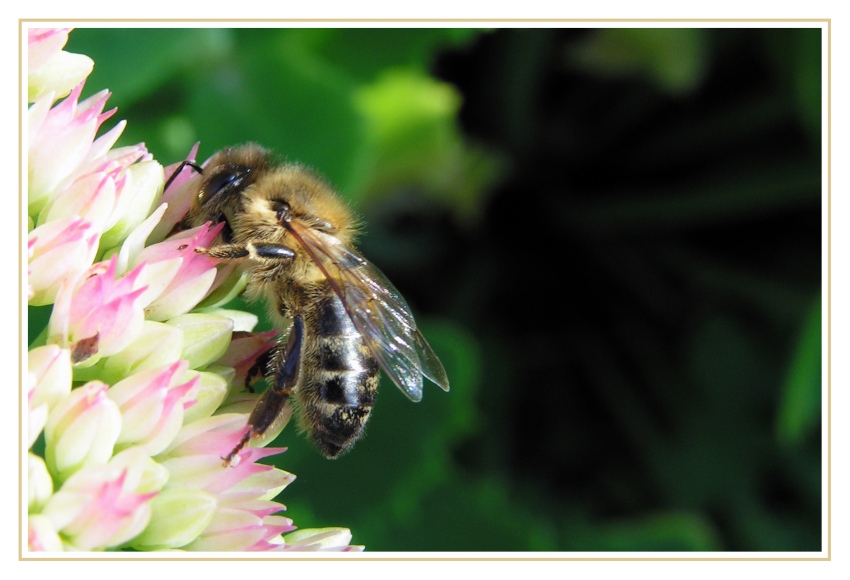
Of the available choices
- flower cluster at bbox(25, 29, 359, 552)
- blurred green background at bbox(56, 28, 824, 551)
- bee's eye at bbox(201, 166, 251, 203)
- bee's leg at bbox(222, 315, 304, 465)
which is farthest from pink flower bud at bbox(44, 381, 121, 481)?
blurred green background at bbox(56, 28, 824, 551)

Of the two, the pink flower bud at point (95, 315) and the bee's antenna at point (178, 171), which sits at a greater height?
the bee's antenna at point (178, 171)

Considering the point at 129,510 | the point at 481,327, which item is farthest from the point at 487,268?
the point at 129,510

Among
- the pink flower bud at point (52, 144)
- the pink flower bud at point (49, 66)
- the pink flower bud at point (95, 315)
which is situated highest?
the pink flower bud at point (49, 66)

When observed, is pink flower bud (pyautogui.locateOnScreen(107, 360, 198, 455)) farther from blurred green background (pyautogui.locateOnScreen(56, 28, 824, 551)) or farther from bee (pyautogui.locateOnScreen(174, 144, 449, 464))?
blurred green background (pyautogui.locateOnScreen(56, 28, 824, 551))

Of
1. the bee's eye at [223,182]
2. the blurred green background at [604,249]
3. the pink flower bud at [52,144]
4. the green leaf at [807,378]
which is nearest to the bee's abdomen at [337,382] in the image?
the bee's eye at [223,182]

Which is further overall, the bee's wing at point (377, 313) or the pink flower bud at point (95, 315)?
the bee's wing at point (377, 313)

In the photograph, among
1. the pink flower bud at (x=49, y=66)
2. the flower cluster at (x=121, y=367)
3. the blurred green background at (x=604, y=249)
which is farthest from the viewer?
the blurred green background at (x=604, y=249)

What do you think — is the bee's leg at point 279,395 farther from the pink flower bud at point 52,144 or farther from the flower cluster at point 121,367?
the pink flower bud at point 52,144

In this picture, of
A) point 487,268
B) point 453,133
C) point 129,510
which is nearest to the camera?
point 129,510

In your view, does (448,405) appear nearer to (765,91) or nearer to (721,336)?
(721,336)
